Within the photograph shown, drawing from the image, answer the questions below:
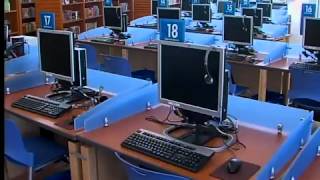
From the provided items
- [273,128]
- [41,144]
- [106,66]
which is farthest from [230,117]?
[106,66]

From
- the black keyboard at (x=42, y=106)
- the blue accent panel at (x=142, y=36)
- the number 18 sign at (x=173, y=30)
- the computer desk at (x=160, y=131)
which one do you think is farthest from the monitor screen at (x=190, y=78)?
the blue accent panel at (x=142, y=36)

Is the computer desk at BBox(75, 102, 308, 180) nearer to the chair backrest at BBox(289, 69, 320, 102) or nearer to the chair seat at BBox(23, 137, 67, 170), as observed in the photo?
the chair seat at BBox(23, 137, 67, 170)

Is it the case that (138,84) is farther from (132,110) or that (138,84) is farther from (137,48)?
(137,48)

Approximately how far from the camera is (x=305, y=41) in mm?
4180

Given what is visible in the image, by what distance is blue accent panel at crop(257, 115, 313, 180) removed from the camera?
1.57m

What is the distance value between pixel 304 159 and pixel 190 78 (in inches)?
26.2

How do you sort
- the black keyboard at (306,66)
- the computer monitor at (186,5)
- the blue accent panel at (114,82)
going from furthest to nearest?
the computer monitor at (186,5), the black keyboard at (306,66), the blue accent panel at (114,82)

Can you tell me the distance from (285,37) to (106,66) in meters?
3.58

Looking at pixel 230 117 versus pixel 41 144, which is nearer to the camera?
pixel 230 117

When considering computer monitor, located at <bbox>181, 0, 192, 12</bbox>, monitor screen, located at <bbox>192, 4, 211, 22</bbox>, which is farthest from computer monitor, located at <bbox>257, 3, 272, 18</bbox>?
computer monitor, located at <bbox>181, 0, 192, 12</bbox>

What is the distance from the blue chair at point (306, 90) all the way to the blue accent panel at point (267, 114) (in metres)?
1.38

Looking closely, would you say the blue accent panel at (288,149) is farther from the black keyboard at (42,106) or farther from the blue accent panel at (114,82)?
the black keyboard at (42,106)

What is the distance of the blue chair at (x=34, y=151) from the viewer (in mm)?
2102

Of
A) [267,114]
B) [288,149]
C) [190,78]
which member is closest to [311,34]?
[267,114]
